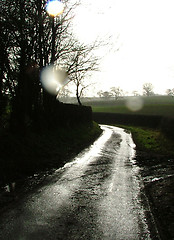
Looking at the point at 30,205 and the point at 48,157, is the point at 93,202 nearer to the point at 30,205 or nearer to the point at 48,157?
the point at 30,205

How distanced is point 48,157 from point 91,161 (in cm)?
228

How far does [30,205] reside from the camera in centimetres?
587

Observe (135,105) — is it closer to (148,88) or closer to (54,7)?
(148,88)

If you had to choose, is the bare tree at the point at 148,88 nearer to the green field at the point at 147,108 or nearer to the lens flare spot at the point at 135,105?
the green field at the point at 147,108

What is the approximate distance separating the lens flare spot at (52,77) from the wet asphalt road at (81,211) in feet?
31.8

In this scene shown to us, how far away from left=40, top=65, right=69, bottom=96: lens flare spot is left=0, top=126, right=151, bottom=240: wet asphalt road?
969cm

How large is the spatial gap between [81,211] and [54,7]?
45.7ft

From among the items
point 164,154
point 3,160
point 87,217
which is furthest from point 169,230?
point 164,154

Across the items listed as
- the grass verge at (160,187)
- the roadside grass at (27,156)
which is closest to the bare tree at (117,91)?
the grass verge at (160,187)

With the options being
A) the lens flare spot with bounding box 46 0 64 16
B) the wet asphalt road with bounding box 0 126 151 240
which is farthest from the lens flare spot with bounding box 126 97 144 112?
the wet asphalt road with bounding box 0 126 151 240

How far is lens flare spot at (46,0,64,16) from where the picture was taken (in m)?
14.5

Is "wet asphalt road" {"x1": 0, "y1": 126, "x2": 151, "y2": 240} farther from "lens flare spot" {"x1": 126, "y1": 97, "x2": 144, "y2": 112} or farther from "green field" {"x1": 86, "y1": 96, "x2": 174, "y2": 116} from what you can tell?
"lens flare spot" {"x1": 126, "y1": 97, "x2": 144, "y2": 112}

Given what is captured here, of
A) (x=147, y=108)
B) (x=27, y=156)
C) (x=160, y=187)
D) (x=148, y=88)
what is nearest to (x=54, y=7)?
(x=27, y=156)

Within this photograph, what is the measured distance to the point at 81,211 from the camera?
561cm
